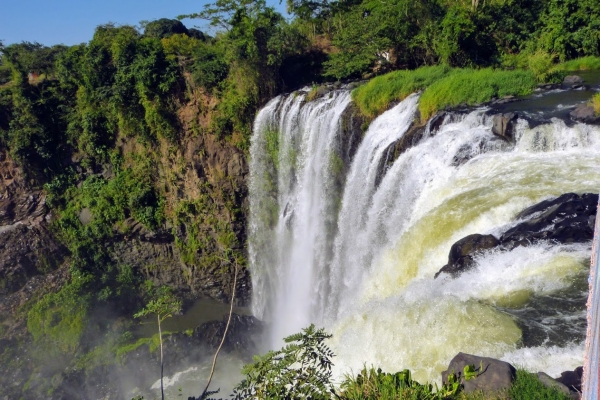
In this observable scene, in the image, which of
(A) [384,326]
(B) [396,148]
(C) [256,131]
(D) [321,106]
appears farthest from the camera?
(C) [256,131]

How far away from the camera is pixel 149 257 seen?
754 inches

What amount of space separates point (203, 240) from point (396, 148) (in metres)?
9.58

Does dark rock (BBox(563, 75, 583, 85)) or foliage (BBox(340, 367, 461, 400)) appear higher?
dark rock (BBox(563, 75, 583, 85))

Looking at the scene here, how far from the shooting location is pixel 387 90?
13719mm

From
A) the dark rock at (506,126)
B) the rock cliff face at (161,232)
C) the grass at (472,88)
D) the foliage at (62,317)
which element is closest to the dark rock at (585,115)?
the dark rock at (506,126)

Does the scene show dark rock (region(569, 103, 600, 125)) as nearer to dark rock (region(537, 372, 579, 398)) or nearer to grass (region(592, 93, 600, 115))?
grass (region(592, 93, 600, 115))

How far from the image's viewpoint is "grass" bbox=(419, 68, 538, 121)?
12023 millimetres

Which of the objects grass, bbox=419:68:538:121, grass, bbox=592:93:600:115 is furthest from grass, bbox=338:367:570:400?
grass, bbox=419:68:538:121

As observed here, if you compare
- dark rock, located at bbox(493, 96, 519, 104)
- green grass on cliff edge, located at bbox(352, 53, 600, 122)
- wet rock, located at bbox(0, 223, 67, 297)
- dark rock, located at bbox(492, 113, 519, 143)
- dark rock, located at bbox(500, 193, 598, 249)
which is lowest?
wet rock, located at bbox(0, 223, 67, 297)

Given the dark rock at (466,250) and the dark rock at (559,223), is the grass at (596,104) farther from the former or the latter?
the dark rock at (466,250)

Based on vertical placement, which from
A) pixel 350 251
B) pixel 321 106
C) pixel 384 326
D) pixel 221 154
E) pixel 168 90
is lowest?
pixel 350 251

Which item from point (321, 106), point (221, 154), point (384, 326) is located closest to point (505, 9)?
point (321, 106)

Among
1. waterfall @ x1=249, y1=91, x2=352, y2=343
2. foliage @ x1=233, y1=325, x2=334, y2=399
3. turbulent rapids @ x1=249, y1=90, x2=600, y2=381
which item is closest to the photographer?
foliage @ x1=233, y1=325, x2=334, y2=399

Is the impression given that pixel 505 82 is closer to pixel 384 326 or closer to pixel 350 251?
pixel 350 251
